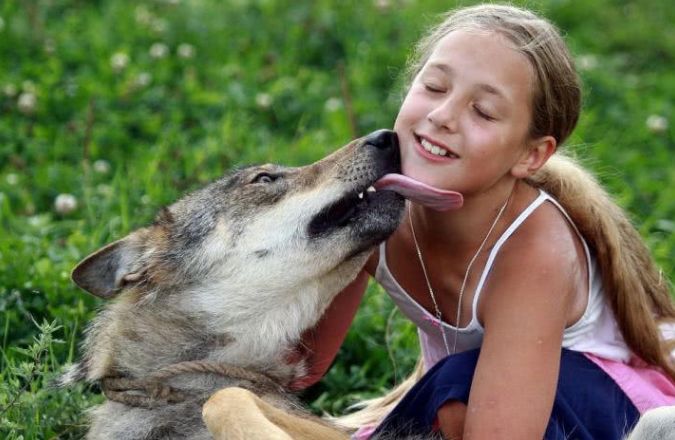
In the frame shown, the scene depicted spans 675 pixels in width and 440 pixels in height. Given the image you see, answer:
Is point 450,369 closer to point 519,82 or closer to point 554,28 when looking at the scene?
point 519,82

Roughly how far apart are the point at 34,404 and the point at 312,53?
4.26 metres

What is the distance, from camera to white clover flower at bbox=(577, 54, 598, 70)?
7923mm

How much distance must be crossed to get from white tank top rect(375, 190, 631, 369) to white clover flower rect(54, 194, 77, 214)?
208 cm

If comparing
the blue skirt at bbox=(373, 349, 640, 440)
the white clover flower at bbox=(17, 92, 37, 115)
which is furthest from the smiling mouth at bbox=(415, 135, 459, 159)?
the white clover flower at bbox=(17, 92, 37, 115)

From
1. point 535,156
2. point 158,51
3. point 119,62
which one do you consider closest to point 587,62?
point 158,51

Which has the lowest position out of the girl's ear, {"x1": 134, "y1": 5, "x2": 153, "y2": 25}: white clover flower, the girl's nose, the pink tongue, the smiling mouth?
{"x1": 134, "y1": 5, "x2": 153, "y2": 25}: white clover flower

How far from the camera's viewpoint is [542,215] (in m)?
4.07

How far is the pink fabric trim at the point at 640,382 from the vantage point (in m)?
4.15

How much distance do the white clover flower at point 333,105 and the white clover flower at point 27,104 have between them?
177 cm

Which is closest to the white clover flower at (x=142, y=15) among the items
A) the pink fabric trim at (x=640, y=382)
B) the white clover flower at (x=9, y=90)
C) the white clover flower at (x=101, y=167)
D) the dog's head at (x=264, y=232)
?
the white clover flower at (x=9, y=90)

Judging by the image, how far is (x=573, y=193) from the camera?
4238 mm

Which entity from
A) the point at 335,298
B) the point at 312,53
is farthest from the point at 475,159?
the point at 312,53

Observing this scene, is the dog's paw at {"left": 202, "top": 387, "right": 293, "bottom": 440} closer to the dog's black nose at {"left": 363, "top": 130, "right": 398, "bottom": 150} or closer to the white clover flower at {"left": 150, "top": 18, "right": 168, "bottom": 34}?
the dog's black nose at {"left": 363, "top": 130, "right": 398, "bottom": 150}

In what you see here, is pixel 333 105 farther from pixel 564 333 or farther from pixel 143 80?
pixel 564 333
